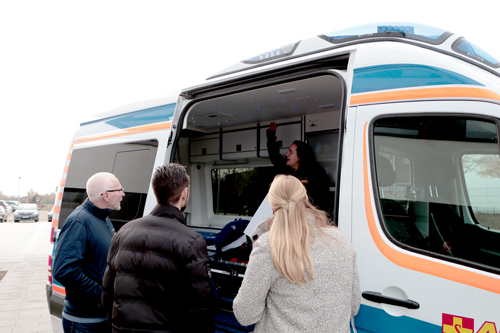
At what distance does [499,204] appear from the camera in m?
1.67

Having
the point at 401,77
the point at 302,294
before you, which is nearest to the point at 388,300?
the point at 302,294

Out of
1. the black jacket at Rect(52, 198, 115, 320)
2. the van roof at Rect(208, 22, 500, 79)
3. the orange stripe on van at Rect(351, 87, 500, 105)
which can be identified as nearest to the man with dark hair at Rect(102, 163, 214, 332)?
the black jacket at Rect(52, 198, 115, 320)

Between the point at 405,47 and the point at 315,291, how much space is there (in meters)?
1.37

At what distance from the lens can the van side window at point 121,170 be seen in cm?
339

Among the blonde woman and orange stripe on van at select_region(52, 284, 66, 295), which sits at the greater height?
the blonde woman

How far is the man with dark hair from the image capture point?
1753mm

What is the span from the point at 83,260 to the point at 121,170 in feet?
4.61

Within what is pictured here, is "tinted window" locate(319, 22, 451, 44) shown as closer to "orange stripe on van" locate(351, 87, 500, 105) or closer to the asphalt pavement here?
"orange stripe on van" locate(351, 87, 500, 105)

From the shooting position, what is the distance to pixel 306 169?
389 centimetres

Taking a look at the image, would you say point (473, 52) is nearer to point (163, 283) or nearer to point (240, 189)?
point (163, 283)

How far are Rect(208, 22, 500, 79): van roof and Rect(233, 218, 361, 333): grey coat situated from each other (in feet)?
4.02

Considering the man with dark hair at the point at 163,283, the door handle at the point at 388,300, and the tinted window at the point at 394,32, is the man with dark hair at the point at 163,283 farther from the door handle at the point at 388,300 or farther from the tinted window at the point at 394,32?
the tinted window at the point at 394,32

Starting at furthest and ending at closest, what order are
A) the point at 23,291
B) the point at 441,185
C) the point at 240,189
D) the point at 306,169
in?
the point at 23,291 < the point at 240,189 < the point at 306,169 < the point at 441,185

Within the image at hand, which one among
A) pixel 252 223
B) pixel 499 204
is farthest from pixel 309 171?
pixel 499 204
